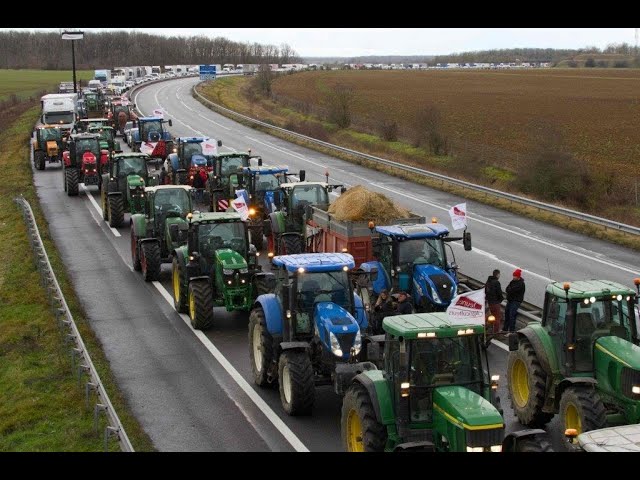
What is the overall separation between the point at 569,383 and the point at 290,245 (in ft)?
45.7

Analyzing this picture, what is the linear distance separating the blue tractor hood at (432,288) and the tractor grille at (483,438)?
8.36 metres

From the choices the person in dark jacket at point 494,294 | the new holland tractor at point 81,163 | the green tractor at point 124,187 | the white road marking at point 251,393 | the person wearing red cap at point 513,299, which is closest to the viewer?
the white road marking at point 251,393

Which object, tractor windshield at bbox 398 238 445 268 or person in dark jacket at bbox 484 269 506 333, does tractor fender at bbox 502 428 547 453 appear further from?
tractor windshield at bbox 398 238 445 268

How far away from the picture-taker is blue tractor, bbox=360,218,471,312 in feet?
66.3

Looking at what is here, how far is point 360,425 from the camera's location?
1284 centimetres

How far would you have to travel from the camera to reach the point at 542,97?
105 metres

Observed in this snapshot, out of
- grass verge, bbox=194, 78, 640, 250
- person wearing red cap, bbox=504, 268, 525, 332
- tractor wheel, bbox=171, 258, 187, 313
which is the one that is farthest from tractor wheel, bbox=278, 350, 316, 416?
grass verge, bbox=194, 78, 640, 250

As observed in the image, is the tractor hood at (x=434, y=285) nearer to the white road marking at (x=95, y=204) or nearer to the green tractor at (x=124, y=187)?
the green tractor at (x=124, y=187)

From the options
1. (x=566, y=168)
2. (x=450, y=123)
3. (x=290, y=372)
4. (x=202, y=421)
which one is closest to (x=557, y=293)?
(x=290, y=372)

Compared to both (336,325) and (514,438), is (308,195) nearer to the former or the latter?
(336,325)

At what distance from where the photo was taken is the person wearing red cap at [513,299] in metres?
19.7

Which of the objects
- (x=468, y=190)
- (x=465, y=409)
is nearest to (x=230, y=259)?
(x=465, y=409)

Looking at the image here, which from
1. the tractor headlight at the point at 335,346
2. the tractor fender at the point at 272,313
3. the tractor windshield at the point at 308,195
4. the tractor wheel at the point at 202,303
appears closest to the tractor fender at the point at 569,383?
the tractor headlight at the point at 335,346
